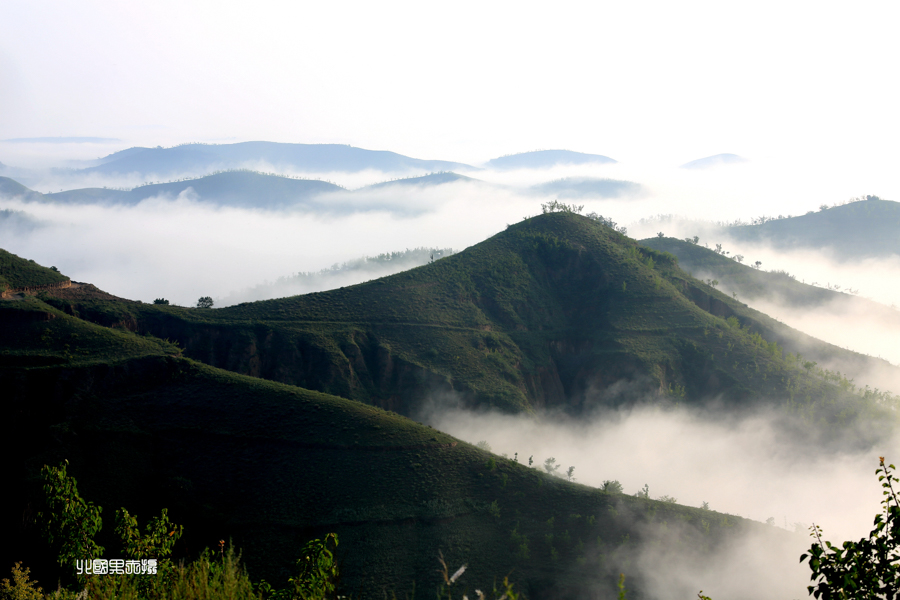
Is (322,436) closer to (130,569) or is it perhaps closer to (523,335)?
(130,569)

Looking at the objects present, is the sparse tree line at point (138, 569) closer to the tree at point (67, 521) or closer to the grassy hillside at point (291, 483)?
the tree at point (67, 521)

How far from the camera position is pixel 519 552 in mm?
63000

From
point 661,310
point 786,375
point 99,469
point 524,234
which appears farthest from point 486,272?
point 99,469

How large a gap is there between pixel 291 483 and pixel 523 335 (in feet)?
255

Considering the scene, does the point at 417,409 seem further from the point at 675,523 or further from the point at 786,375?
the point at 786,375

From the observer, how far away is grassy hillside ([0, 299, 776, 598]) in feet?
196

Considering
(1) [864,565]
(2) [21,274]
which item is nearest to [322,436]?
(2) [21,274]

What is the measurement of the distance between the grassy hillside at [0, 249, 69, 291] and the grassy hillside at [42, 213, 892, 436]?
9405 millimetres

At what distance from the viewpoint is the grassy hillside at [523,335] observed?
104m

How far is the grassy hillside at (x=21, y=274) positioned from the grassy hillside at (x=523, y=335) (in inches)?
370

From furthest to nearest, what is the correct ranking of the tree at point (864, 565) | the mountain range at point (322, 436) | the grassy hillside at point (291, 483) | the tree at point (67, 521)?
1. the mountain range at point (322, 436)
2. the grassy hillside at point (291, 483)
3. the tree at point (67, 521)
4. the tree at point (864, 565)

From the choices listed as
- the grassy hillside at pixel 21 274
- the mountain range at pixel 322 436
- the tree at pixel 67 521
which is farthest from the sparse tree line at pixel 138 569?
the grassy hillside at pixel 21 274

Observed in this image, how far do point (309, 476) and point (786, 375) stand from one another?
107003 mm

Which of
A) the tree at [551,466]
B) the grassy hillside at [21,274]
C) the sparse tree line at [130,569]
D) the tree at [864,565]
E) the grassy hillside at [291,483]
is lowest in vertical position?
the tree at [551,466]
